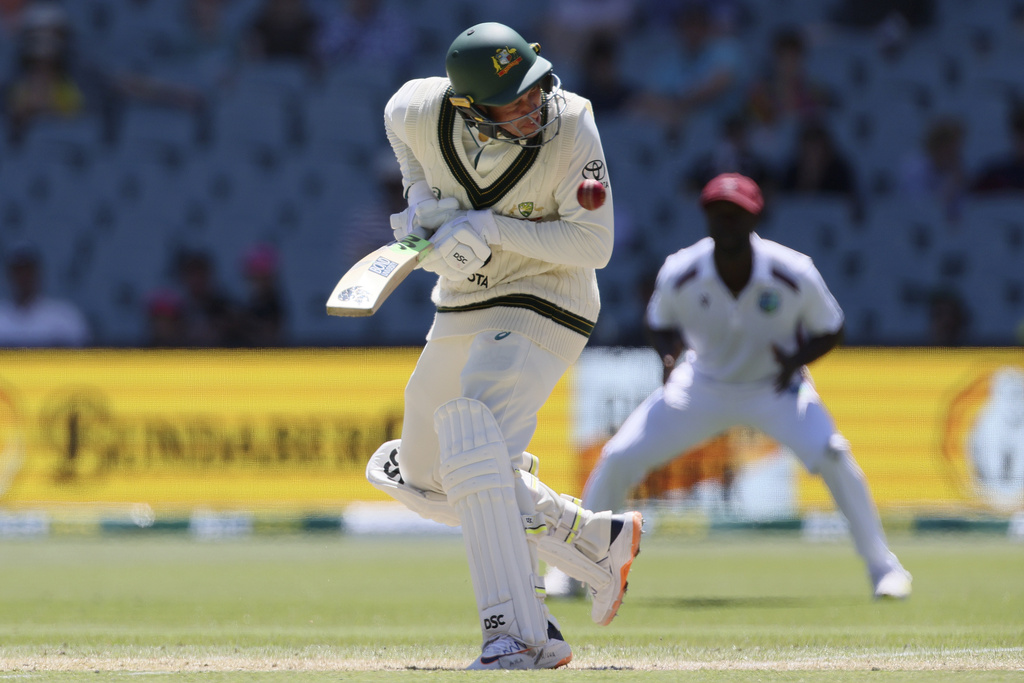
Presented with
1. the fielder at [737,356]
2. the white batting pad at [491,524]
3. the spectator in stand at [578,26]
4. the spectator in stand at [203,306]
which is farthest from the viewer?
the spectator in stand at [578,26]

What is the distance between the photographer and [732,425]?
7008 millimetres

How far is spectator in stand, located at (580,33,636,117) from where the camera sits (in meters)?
13.7

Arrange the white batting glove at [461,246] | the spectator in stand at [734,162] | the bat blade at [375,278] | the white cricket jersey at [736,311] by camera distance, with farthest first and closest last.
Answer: the spectator in stand at [734,162]
the white cricket jersey at [736,311]
the white batting glove at [461,246]
the bat blade at [375,278]

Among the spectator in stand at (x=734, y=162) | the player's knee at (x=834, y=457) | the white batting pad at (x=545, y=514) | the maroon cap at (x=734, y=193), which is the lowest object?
the player's knee at (x=834, y=457)

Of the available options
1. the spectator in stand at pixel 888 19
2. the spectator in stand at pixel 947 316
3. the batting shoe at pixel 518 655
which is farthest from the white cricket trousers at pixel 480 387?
the spectator in stand at pixel 888 19

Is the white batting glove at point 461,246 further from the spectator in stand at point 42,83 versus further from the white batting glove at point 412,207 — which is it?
the spectator in stand at point 42,83

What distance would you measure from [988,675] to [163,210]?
11.1 m

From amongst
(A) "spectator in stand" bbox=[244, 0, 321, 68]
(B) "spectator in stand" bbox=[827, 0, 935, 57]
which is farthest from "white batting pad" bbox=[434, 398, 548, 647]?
(B) "spectator in stand" bbox=[827, 0, 935, 57]

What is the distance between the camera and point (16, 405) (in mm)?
10383

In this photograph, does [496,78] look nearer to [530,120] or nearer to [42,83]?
[530,120]

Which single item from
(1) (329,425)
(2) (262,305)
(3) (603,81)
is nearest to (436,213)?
(1) (329,425)

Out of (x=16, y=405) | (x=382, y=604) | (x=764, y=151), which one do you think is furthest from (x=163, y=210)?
(x=382, y=604)

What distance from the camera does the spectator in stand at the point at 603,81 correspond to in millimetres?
13711

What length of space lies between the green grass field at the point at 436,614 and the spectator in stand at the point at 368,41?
238 inches
